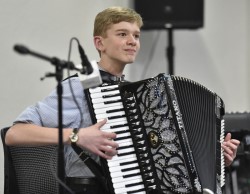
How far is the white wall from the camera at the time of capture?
365 centimetres

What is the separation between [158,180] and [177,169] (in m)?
0.08

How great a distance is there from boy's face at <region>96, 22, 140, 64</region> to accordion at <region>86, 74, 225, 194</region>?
0.23m

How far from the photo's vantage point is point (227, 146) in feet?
8.44

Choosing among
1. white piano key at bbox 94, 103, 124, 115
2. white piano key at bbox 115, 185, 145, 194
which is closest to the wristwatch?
white piano key at bbox 94, 103, 124, 115

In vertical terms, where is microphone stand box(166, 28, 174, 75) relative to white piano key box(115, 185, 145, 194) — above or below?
above

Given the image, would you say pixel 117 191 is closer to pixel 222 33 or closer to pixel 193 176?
pixel 193 176

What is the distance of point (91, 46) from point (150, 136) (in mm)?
1966

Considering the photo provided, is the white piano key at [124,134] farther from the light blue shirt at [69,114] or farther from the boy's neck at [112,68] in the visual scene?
the boy's neck at [112,68]

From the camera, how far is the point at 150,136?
2211 mm

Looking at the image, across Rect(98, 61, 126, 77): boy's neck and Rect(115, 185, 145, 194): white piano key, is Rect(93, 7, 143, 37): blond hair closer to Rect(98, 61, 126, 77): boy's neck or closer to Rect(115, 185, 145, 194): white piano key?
Rect(98, 61, 126, 77): boy's neck

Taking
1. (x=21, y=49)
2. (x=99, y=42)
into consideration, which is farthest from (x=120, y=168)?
(x=21, y=49)

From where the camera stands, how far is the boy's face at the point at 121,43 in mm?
2416

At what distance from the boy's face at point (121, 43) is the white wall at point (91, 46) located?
4.07 feet

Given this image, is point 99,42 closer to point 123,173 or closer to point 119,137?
point 119,137
